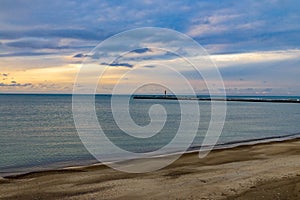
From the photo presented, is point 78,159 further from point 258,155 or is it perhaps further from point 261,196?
point 261,196

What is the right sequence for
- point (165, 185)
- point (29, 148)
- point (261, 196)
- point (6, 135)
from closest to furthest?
point (261, 196), point (165, 185), point (29, 148), point (6, 135)

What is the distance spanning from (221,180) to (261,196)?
240 centimetres

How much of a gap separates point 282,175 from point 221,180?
2.38 m

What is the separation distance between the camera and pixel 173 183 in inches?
500

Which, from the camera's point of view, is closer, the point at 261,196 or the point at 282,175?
the point at 261,196

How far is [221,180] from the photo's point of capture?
13.0 metres

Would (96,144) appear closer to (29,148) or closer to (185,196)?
(29,148)

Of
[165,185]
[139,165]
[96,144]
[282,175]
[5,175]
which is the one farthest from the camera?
[96,144]

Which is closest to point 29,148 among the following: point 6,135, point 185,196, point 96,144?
point 96,144

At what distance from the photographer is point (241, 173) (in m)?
14.3

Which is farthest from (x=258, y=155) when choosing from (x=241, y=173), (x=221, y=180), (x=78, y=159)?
(x=78, y=159)

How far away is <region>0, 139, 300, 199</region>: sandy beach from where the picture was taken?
11.2 meters

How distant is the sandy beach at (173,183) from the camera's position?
1116 cm

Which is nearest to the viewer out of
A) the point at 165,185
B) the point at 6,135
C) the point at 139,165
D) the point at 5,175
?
the point at 165,185
